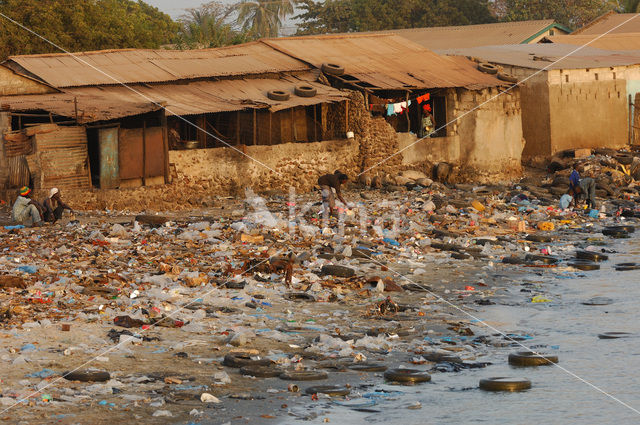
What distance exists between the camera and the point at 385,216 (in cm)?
1761

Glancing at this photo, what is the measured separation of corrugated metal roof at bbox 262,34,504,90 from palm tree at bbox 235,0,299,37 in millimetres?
28414

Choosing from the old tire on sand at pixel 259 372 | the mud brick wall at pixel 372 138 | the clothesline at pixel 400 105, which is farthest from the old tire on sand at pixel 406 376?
the clothesline at pixel 400 105

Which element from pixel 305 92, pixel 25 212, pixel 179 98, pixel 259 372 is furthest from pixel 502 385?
pixel 305 92

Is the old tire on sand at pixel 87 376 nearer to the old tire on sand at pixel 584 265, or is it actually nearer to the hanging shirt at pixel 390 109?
the old tire on sand at pixel 584 265

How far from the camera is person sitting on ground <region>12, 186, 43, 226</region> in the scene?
51.4 ft

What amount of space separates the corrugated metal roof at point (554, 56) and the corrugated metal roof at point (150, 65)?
6.45 m

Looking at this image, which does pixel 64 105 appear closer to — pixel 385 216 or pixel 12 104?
pixel 12 104

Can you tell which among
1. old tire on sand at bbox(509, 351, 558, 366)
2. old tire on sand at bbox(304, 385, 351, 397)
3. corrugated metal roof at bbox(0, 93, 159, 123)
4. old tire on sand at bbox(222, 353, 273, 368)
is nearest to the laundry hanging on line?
corrugated metal roof at bbox(0, 93, 159, 123)

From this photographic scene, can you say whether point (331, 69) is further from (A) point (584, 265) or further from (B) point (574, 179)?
(A) point (584, 265)

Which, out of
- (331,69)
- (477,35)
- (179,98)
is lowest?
(179,98)

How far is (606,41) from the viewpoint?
105 feet

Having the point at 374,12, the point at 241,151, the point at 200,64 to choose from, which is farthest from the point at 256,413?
the point at 374,12

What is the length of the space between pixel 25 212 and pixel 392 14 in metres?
34.6

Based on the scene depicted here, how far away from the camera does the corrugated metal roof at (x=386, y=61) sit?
2236 cm
